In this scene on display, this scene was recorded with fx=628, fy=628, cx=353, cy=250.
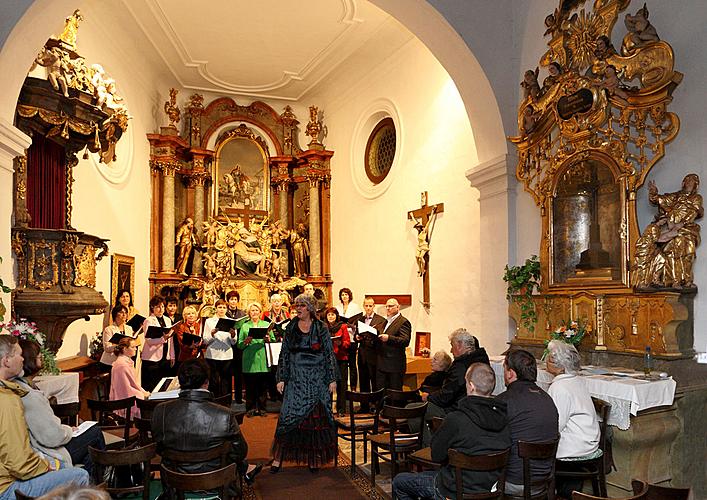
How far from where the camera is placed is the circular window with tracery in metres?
12.6

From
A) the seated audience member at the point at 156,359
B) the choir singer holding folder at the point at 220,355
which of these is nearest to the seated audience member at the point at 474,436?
the choir singer holding folder at the point at 220,355

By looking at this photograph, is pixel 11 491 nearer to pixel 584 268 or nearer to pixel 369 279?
pixel 584 268

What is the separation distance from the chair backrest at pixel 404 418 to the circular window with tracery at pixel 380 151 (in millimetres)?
7538

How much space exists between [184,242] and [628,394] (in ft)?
34.4

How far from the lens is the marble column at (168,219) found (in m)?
13.3

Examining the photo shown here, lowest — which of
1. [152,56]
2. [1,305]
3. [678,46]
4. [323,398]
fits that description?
[323,398]

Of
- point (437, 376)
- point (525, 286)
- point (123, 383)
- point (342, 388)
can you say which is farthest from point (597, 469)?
point (342, 388)

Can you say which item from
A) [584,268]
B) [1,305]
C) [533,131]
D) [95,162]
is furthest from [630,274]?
[95,162]

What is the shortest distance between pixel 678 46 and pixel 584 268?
2.26 meters

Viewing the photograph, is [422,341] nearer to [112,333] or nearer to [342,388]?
[342,388]

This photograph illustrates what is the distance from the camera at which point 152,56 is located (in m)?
12.7

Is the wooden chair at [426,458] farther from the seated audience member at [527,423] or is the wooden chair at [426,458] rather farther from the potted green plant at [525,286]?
the potted green plant at [525,286]

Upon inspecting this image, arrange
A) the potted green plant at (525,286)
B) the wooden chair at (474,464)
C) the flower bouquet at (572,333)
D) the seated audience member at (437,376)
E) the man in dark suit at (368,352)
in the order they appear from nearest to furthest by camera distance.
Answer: the wooden chair at (474,464), the seated audience member at (437,376), the flower bouquet at (572,333), the potted green plant at (525,286), the man in dark suit at (368,352)

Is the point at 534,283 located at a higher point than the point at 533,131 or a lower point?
lower
